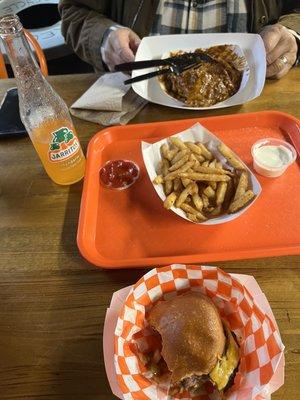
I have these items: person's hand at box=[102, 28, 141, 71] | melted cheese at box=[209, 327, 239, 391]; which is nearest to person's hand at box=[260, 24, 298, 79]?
person's hand at box=[102, 28, 141, 71]

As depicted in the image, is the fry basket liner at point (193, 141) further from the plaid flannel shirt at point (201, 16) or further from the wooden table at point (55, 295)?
the plaid flannel shirt at point (201, 16)

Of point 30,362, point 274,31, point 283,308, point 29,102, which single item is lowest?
point 30,362

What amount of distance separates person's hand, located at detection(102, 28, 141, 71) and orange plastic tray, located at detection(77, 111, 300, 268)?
556 mm

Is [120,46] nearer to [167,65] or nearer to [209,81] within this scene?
[167,65]

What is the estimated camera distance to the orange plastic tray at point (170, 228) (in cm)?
97

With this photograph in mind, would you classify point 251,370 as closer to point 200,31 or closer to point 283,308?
point 283,308

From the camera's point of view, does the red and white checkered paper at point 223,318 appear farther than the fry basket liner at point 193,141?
No

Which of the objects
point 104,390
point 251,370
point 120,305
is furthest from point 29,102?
point 251,370

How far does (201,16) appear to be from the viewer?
1746 millimetres

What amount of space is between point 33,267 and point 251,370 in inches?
25.1

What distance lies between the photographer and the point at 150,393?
690 millimetres

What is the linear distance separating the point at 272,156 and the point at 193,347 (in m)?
0.74

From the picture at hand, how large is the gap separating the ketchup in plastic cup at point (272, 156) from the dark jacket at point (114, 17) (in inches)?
31.4

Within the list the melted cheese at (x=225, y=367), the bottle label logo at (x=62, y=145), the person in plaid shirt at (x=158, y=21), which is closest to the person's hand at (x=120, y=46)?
the person in plaid shirt at (x=158, y=21)
